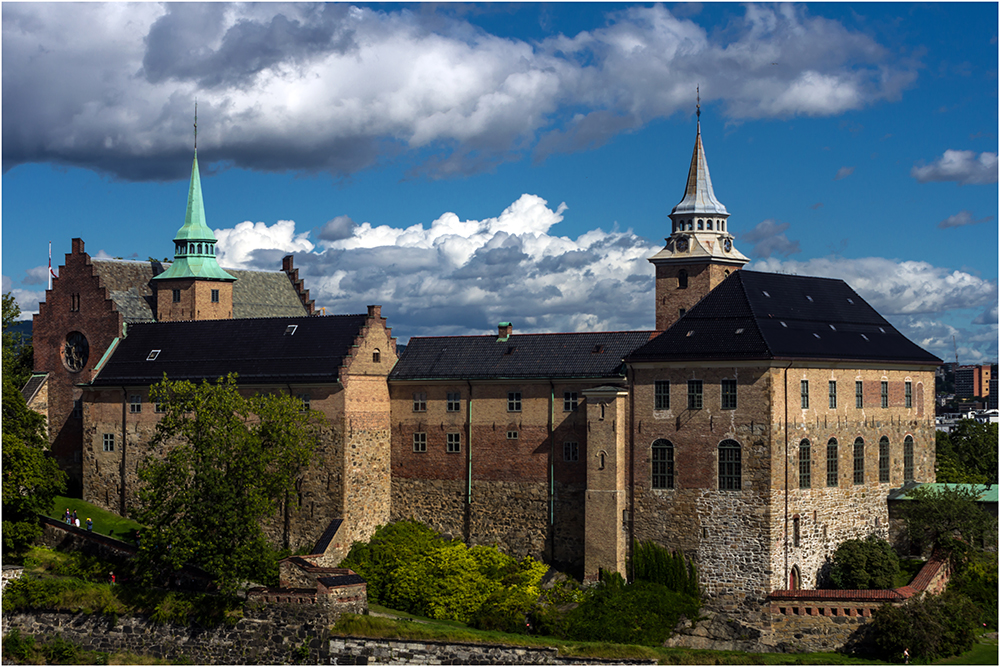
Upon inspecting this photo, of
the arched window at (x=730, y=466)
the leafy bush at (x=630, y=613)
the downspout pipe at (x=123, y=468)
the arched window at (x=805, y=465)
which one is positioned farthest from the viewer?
the downspout pipe at (x=123, y=468)

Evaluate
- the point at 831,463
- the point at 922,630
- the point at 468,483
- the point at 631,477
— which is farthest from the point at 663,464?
the point at 922,630

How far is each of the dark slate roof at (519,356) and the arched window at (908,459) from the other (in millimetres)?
14992

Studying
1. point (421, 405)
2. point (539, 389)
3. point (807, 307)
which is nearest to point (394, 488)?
point (421, 405)

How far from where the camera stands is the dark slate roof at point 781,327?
2349 inches

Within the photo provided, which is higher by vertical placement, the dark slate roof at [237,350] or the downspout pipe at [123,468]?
the dark slate roof at [237,350]

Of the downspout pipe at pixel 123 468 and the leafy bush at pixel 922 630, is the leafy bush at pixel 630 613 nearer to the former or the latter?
the leafy bush at pixel 922 630

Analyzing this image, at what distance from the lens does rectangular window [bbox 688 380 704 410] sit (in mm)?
59812

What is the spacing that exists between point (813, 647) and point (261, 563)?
2533 centimetres

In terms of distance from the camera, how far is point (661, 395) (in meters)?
61.0

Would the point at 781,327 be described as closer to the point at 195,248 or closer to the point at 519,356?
the point at 519,356

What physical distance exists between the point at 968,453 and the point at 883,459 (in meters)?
26.3

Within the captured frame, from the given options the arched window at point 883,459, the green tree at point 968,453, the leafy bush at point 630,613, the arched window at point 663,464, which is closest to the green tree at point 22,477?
the leafy bush at point 630,613

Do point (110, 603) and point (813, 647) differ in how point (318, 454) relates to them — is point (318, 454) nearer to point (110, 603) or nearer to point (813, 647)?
point (110, 603)

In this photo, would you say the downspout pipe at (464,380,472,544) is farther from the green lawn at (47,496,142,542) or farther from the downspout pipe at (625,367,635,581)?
the green lawn at (47,496,142,542)
